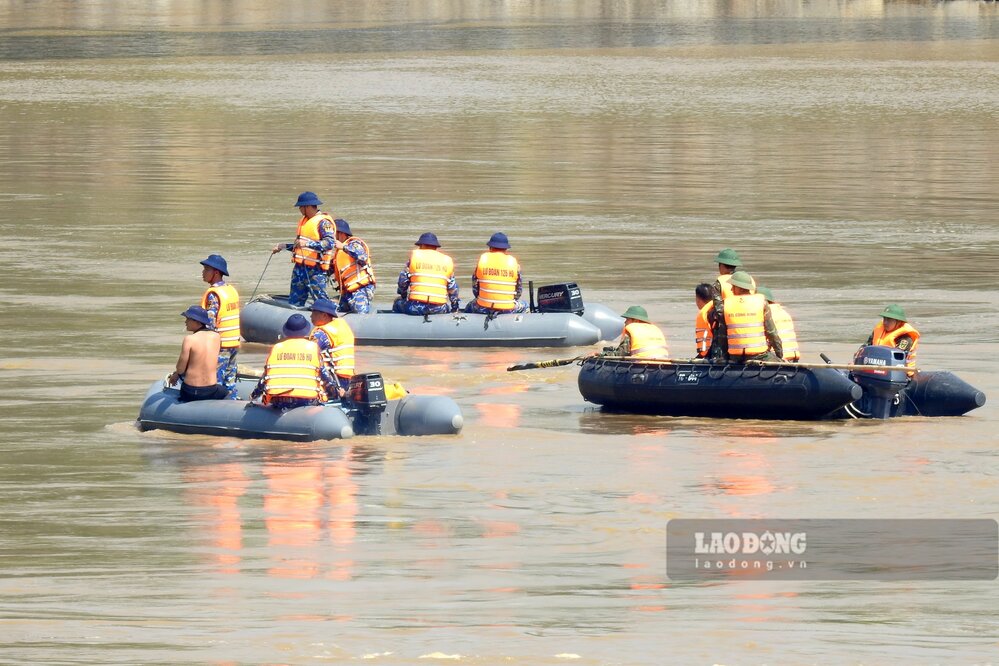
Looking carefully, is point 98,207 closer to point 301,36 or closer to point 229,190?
point 229,190

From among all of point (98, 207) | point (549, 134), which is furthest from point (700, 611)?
point (549, 134)

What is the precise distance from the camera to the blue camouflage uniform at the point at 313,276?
3084 centimetres

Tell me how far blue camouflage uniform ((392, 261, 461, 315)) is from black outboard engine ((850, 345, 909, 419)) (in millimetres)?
8400

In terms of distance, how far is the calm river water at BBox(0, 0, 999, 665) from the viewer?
640 inches

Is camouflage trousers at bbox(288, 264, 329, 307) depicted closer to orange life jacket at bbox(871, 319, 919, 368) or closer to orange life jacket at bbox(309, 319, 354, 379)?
orange life jacket at bbox(309, 319, 354, 379)

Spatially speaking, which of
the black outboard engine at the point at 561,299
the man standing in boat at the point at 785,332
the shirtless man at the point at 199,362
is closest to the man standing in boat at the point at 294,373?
→ the shirtless man at the point at 199,362

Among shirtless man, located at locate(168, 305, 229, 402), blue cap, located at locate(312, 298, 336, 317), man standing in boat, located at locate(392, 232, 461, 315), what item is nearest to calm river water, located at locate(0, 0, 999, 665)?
shirtless man, located at locate(168, 305, 229, 402)

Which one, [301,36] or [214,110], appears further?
[301,36]

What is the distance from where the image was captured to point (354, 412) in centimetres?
2322

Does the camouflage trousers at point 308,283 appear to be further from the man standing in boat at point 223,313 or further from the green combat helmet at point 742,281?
the green combat helmet at point 742,281

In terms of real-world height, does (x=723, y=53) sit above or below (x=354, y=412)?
above

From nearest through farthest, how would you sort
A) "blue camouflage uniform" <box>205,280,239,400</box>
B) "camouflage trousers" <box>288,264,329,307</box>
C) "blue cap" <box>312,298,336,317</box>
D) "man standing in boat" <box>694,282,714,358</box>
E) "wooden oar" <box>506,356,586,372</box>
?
"blue cap" <box>312,298,336,317</box>, "blue camouflage uniform" <box>205,280,239,400</box>, "man standing in boat" <box>694,282,714,358</box>, "wooden oar" <box>506,356,586,372</box>, "camouflage trousers" <box>288,264,329,307</box>

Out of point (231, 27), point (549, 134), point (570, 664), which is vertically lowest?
point (570, 664)

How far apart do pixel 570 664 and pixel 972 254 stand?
2776 centimetres
